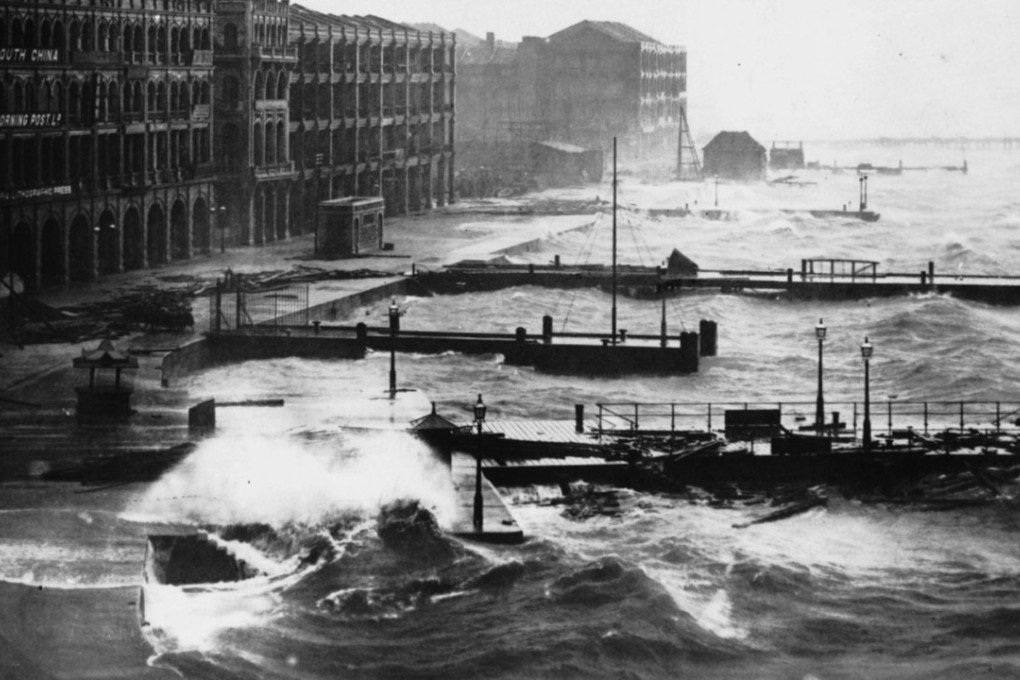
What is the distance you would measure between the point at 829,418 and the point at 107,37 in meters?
48.6

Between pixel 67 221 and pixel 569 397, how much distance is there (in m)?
31.5

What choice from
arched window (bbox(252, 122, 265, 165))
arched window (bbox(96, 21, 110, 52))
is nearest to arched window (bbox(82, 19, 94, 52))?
arched window (bbox(96, 21, 110, 52))

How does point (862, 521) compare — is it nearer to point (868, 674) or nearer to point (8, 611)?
point (868, 674)

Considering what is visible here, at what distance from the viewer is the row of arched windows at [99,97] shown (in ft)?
276

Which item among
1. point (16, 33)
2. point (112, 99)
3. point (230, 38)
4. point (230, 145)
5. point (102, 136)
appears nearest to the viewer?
point (16, 33)

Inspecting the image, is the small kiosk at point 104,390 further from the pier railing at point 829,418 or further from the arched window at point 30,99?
the arched window at point 30,99

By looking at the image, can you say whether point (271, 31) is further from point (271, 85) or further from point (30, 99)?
point (30, 99)

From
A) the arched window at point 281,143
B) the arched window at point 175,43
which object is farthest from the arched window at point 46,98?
the arched window at point 281,143

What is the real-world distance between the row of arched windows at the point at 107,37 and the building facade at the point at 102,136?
0.07 m

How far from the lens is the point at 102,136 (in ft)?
305

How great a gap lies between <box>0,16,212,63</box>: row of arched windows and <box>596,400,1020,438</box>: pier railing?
121 feet

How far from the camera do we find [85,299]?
8194cm

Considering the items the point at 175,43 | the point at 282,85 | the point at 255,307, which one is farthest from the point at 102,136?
the point at 282,85

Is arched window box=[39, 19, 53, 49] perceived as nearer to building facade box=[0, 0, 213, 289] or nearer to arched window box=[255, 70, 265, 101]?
building facade box=[0, 0, 213, 289]
